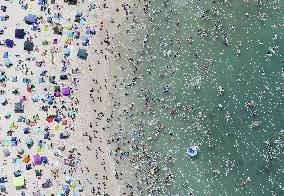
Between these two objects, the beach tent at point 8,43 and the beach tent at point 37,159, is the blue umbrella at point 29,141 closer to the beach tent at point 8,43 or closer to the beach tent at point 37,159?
the beach tent at point 37,159

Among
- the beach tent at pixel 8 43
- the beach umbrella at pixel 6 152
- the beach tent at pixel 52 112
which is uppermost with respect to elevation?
the beach tent at pixel 8 43

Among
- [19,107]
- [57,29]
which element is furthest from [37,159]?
[57,29]

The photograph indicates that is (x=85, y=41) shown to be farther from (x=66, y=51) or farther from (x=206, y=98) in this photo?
(x=206, y=98)

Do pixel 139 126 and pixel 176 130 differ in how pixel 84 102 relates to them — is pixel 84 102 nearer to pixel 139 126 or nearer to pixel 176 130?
pixel 139 126

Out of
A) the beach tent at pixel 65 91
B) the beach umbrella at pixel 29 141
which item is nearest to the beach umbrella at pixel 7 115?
Result: the beach umbrella at pixel 29 141

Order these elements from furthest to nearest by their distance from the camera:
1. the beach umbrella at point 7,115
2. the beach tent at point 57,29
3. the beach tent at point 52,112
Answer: the beach tent at point 57,29, the beach tent at point 52,112, the beach umbrella at point 7,115

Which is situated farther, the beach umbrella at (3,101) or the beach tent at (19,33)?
the beach tent at (19,33)

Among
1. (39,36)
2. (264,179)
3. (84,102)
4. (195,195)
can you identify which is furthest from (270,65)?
(39,36)

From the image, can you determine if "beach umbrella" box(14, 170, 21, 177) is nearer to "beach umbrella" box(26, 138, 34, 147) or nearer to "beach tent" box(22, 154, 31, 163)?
"beach tent" box(22, 154, 31, 163)

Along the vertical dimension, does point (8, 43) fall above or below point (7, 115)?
above

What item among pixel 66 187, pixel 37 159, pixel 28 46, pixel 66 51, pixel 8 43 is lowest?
pixel 66 187
